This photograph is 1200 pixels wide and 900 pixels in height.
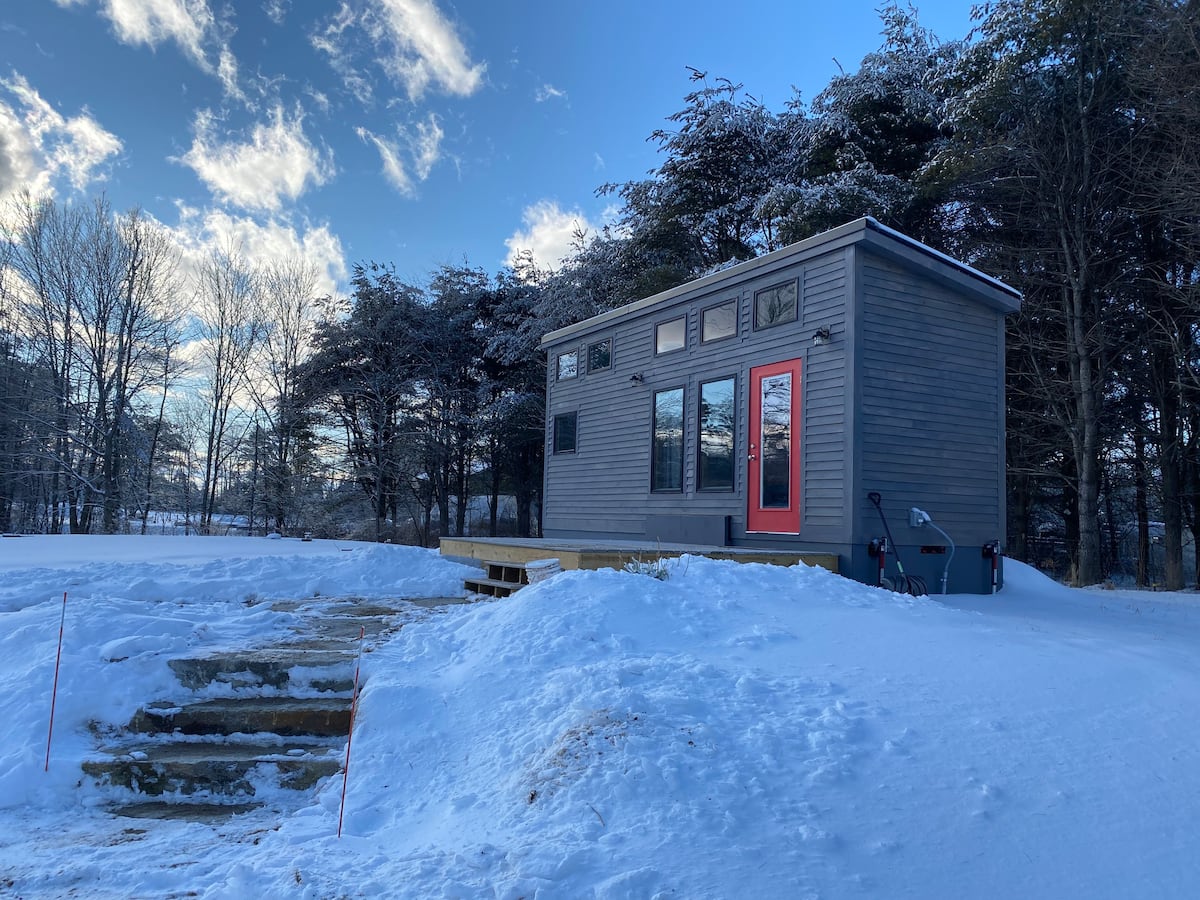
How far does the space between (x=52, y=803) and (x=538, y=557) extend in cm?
418

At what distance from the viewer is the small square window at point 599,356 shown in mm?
10641

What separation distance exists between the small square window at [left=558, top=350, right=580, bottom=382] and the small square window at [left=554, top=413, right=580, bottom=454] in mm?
628

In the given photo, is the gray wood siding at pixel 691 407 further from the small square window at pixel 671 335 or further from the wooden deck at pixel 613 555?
the wooden deck at pixel 613 555

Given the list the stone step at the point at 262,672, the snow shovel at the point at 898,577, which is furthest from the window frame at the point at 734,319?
the stone step at the point at 262,672

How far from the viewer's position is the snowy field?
2062 mm

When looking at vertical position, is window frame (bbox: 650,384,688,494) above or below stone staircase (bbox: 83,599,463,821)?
above

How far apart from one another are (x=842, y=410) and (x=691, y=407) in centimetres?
232

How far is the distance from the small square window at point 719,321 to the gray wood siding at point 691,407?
8 cm

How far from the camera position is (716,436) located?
28.0ft

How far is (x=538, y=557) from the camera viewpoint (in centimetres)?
671

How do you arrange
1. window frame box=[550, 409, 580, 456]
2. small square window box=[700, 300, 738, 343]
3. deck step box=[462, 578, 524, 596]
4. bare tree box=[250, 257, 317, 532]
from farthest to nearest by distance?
bare tree box=[250, 257, 317, 532]
window frame box=[550, 409, 580, 456]
small square window box=[700, 300, 738, 343]
deck step box=[462, 578, 524, 596]

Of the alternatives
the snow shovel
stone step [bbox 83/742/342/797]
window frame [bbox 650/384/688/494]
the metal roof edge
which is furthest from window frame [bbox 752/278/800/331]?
stone step [bbox 83/742/342/797]

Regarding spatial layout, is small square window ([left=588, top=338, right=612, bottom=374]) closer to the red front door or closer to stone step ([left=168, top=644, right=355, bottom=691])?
the red front door

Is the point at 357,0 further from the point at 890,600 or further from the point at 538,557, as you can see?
the point at 890,600
